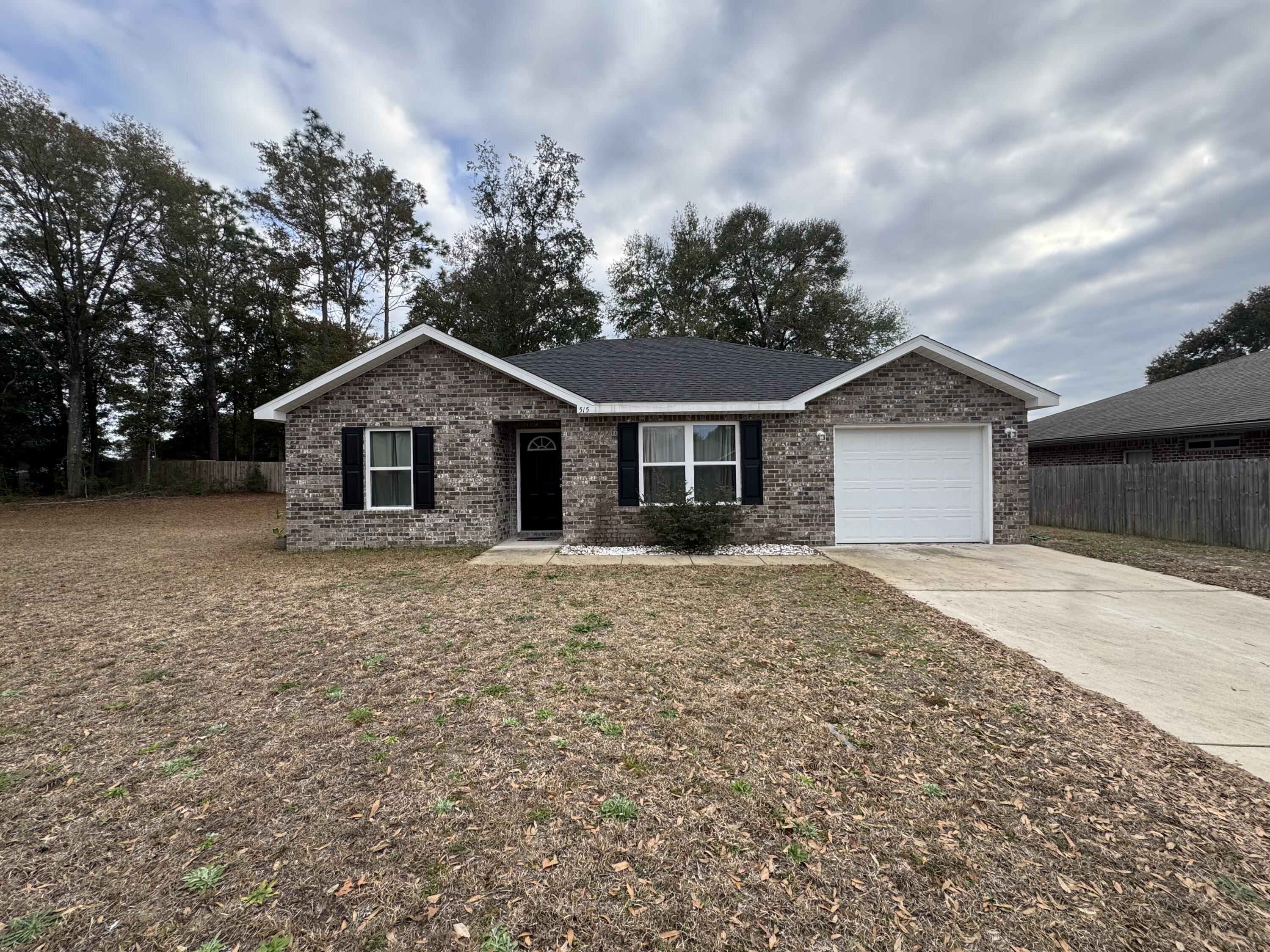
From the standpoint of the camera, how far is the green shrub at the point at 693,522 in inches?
358

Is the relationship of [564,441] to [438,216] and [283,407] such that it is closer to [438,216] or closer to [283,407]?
[283,407]

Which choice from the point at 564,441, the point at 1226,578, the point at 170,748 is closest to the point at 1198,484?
the point at 1226,578

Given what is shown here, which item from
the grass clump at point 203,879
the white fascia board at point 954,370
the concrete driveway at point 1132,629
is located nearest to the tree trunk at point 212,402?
the white fascia board at point 954,370

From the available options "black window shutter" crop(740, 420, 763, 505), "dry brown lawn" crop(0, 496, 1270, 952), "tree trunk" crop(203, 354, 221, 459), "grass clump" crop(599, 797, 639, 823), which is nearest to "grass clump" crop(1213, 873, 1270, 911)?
"dry brown lawn" crop(0, 496, 1270, 952)

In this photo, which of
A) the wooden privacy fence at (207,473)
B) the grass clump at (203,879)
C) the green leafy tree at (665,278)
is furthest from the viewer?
the green leafy tree at (665,278)

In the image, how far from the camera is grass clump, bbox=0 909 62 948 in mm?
1755

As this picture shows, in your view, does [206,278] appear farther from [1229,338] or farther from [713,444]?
[1229,338]

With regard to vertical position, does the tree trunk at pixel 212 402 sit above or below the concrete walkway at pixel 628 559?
above

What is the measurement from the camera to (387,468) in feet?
32.8

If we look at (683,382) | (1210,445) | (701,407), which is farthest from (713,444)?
(1210,445)

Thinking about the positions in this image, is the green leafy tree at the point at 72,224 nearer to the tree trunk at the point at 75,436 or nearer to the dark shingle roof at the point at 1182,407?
the tree trunk at the point at 75,436

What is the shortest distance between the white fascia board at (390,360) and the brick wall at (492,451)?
15 centimetres

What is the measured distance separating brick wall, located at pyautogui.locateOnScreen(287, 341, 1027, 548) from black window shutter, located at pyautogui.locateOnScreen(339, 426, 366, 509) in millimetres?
114

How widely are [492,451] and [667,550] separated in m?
3.77
